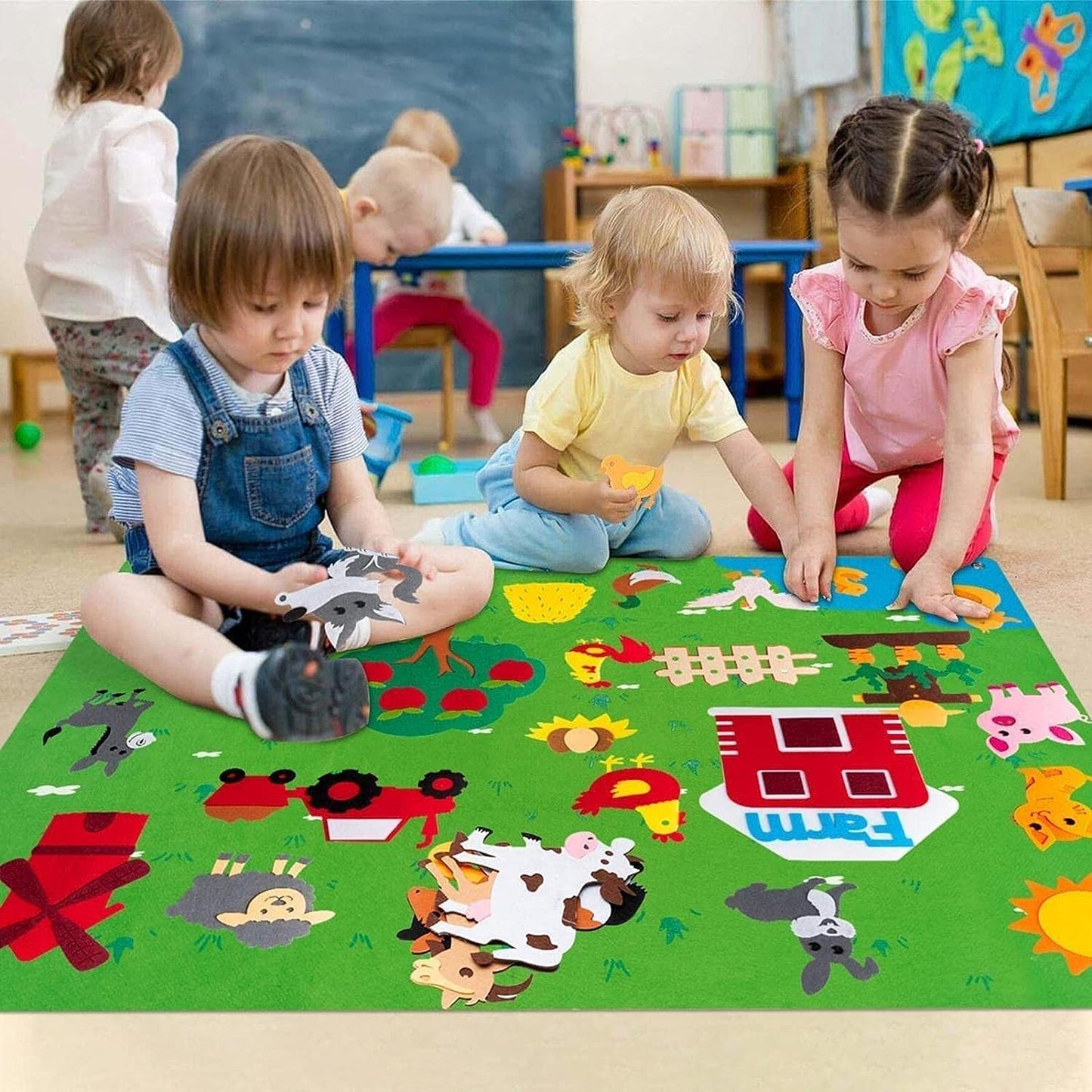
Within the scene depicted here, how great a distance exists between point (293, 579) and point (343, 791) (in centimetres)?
23

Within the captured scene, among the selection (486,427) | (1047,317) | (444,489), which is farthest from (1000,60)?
(444,489)

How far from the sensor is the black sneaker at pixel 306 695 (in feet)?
3.07

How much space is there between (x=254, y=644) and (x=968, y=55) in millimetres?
2779

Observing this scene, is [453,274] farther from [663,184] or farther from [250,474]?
[250,474]

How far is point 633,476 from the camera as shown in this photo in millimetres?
1456

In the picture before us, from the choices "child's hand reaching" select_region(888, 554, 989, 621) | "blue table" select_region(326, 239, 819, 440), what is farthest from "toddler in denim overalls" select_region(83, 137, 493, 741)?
"blue table" select_region(326, 239, 819, 440)

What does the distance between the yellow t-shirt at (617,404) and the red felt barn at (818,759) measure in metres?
0.51

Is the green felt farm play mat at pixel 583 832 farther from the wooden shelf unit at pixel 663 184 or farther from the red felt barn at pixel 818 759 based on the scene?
the wooden shelf unit at pixel 663 184

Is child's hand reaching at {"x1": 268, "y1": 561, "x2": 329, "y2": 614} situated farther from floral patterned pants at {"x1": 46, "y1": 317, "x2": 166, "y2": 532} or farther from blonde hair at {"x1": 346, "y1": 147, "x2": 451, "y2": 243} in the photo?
blonde hair at {"x1": 346, "y1": 147, "x2": 451, "y2": 243}

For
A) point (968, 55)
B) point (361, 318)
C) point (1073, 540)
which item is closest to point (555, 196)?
point (968, 55)

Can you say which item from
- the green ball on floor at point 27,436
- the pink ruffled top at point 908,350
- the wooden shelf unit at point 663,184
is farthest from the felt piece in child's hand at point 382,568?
the wooden shelf unit at point 663,184

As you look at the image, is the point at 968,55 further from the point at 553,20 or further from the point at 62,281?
the point at 62,281

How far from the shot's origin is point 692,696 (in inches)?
44.0

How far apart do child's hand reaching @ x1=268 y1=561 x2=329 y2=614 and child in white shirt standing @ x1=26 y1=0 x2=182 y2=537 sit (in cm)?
85
